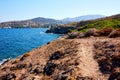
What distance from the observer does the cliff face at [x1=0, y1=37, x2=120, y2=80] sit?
1128 inches

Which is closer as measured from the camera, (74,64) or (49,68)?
(74,64)

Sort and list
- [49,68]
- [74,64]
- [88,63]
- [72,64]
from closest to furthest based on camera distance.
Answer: [88,63]
[74,64]
[72,64]
[49,68]

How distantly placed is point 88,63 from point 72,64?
7.20 ft

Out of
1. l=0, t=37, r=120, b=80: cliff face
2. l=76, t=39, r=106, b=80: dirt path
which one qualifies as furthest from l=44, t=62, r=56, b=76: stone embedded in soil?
l=76, t=39, r=106, b=80: dirt path

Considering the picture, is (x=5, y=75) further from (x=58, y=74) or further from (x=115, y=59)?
(x=115, y=59)

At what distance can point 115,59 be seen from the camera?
29.8 m

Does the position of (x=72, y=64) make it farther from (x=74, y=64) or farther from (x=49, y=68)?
(x=49, y=68)

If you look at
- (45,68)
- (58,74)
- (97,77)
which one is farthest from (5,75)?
(97,77)

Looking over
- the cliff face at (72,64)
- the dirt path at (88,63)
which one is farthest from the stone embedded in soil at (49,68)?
the dirt path at (88,63)

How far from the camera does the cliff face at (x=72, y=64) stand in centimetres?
2864

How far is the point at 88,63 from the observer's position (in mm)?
→ 31250

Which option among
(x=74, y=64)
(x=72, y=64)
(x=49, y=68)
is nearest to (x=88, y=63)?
(x=74, y=64)

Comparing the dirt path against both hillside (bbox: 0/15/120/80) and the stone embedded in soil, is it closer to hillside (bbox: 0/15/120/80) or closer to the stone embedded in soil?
hillside (bbox: 0/15/120/80)

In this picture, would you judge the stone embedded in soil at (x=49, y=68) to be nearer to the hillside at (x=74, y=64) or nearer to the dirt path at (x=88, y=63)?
the hillside at (x=74, y=64)
